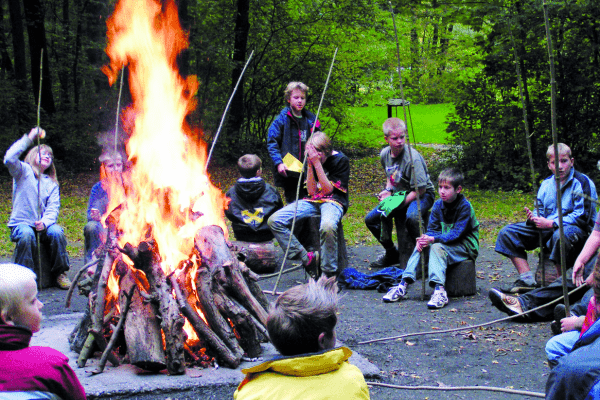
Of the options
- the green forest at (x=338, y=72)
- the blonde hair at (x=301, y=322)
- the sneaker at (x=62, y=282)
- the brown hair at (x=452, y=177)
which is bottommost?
the sneaker at (x=62, y=282)

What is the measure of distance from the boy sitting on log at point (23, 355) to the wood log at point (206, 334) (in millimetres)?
1962

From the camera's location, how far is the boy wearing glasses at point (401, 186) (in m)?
6.76

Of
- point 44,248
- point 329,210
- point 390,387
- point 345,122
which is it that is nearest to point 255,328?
point 390,387

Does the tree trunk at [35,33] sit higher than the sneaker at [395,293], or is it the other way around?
the tree trunk at [35,33]

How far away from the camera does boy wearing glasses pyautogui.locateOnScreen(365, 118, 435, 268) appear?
22.2 feet

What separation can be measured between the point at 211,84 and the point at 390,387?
13526 mm

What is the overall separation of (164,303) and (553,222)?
3.68 m

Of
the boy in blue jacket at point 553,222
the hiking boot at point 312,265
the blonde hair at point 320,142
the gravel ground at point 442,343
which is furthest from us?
the blonde hair at point 320,142

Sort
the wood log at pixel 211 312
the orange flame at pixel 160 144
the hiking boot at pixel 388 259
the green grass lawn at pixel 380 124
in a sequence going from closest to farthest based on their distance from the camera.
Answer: the wood log at pixel 211 312, the orange flame at pixel 160 144, the hiking boot at pixel 388 259, the green grass lawn at pixel 380 124

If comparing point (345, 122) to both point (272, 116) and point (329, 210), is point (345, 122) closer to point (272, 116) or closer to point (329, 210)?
point (272, 116)

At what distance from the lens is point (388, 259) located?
7535 mm

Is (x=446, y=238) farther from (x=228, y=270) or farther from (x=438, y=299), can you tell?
(x=228, y=270)

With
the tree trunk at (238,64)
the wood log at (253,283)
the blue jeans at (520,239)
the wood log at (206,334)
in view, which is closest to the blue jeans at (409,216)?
the blue jeans at (520,239)

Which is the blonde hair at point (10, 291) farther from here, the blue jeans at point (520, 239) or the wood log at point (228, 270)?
the blue jeans at point (520, 239)
